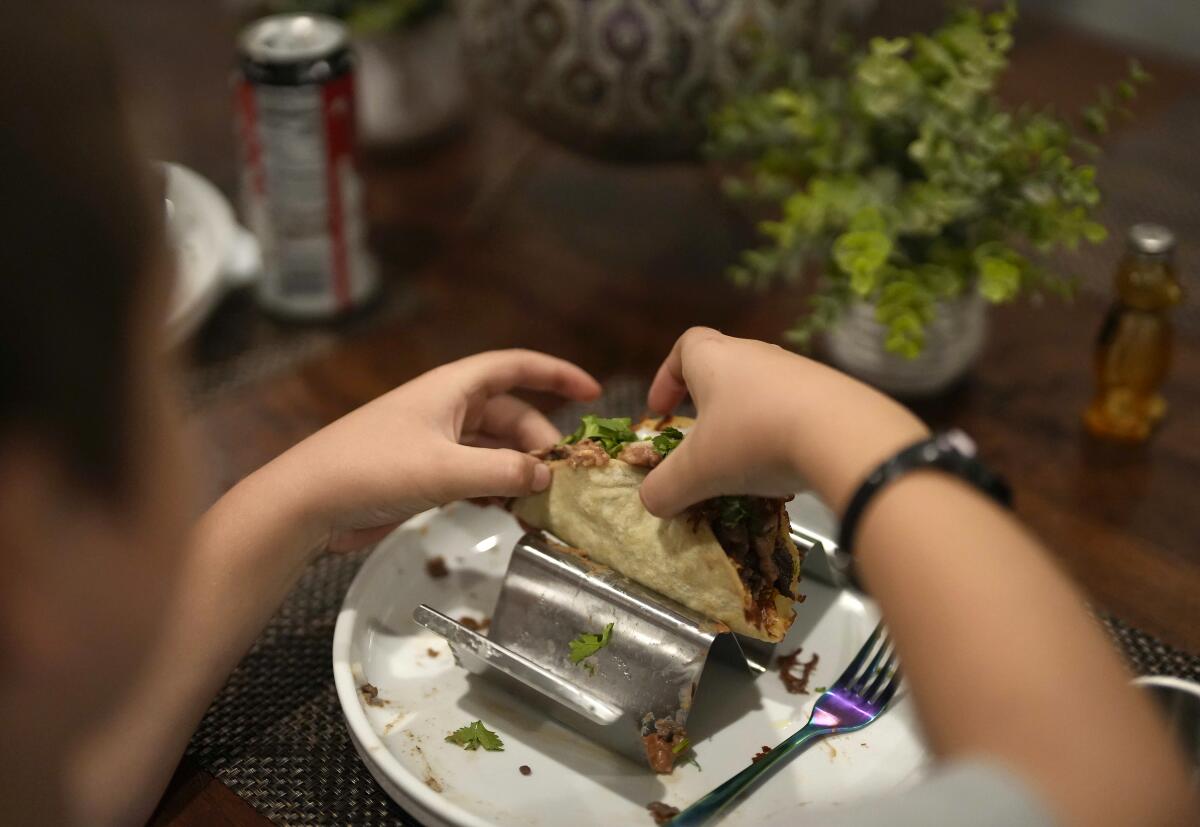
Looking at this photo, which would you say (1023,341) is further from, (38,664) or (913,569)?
(38,664)

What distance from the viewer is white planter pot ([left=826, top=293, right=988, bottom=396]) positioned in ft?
4.15

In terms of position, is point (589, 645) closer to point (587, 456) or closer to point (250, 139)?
point (587, 456)

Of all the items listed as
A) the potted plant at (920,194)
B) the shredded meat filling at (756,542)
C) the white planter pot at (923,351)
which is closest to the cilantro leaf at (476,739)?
the shredded meat filling at (756,542)

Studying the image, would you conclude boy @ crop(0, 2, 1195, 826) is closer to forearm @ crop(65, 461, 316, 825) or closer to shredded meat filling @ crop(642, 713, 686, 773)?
forearm @ crop(65, 461, 316, 825)

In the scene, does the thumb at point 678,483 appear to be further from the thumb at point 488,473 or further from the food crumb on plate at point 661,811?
the food crumb on plate at point 661,811

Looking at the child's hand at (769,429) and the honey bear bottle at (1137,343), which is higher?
the child's hand at (769,429)

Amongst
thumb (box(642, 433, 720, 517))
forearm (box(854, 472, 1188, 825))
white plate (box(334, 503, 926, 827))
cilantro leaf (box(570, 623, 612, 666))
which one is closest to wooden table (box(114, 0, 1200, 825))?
white plate (box(334, 503, 926, 827))

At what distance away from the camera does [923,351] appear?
4.19 feet

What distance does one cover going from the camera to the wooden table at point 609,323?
1.14m

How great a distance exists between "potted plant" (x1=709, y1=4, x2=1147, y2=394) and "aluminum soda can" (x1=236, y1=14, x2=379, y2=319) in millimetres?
490

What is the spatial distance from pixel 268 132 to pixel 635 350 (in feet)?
1.68

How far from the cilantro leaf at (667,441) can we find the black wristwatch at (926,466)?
0.26 meters

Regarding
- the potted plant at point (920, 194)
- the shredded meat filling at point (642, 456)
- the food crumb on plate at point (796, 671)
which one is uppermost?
the potted plant at point (920, 194)

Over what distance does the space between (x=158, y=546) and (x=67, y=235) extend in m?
0.18
